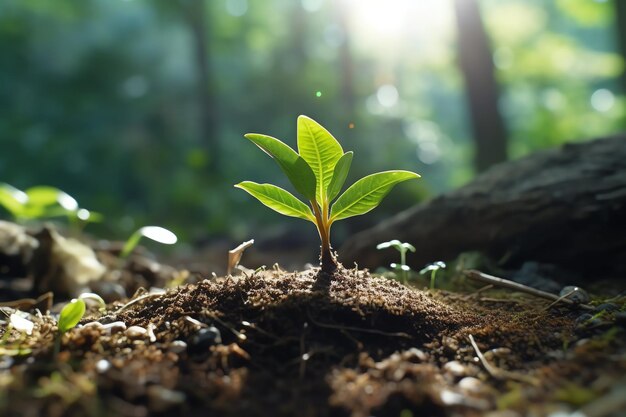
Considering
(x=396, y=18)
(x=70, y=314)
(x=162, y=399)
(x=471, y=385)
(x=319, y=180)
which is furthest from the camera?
(x=396, y=18)

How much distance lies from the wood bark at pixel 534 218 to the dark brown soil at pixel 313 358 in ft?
3.17

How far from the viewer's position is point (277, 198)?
5.28 feet

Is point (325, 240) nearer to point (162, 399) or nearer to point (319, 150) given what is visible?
point (319, 150)

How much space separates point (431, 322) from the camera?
58.9 inches

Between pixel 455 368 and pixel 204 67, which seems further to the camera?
pixel 204 67

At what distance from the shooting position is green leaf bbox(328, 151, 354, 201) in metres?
1.52

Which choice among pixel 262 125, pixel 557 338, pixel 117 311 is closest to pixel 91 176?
pixel 262 125

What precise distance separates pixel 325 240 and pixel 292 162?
0.29 metres

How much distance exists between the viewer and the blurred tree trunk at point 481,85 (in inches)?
242

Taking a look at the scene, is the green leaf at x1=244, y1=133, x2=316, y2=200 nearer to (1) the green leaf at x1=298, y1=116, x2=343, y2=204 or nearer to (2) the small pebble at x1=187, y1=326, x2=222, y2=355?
(1) the green leaf at x1=298, y1=116, x2=343, y2=204

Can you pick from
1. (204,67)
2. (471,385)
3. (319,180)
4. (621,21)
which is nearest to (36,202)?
(319,180)

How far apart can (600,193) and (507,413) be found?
2056 mm

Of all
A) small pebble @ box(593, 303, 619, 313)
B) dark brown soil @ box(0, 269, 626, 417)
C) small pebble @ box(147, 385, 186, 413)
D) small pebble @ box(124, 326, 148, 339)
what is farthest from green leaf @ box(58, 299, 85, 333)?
small pebble @ box(593, 303, 619, 313)

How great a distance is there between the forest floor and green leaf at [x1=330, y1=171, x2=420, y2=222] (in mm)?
219
